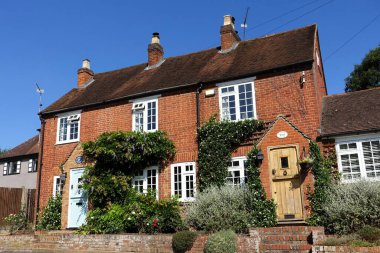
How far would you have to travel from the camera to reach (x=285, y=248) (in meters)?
11.2

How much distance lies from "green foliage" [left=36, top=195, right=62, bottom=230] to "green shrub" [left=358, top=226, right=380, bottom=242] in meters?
13.5

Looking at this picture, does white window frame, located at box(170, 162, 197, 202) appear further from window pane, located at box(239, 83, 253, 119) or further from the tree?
the tree

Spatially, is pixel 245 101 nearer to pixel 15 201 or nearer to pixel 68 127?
pixel 68 127

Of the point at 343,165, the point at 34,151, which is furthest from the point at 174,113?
the point at 34,151

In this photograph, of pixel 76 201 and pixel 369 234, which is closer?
pixel 369 234

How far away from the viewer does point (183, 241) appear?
463 inches

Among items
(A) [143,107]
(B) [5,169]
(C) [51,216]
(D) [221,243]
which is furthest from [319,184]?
(B) [5,169]

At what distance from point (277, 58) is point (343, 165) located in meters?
5.44

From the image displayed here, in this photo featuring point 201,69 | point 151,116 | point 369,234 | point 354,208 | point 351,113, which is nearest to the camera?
point 369,234

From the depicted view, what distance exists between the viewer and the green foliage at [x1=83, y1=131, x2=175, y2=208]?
1641 centimetres

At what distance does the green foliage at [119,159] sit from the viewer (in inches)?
646

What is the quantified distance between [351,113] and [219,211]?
21.9 feet

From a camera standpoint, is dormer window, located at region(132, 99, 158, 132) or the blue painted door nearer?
the blue painted door

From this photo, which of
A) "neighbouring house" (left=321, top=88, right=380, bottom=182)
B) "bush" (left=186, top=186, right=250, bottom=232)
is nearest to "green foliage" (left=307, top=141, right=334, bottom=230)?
"neighbouring house" (left=321, top=88, right=380, bottom=182)
